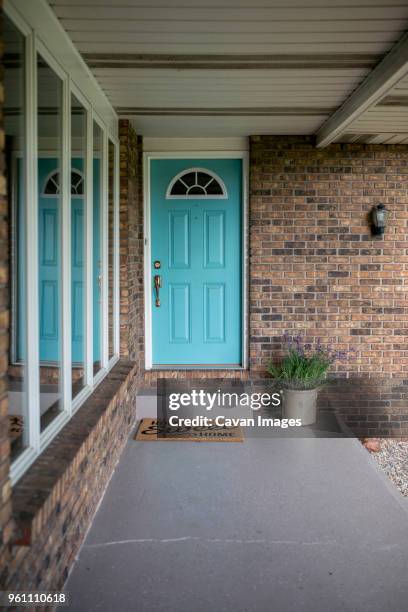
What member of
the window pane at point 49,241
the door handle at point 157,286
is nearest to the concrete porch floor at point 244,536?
the window pane at point 49,241

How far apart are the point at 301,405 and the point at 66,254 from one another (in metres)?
2.90

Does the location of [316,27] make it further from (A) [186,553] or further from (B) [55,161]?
(A) [186,553]

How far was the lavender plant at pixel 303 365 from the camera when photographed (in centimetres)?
524

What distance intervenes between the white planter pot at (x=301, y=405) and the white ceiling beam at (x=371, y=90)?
7.48 feet

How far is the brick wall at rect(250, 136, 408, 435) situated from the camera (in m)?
5.52

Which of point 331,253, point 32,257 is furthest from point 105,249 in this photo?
point 331,253

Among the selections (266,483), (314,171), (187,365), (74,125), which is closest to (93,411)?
(266,483)

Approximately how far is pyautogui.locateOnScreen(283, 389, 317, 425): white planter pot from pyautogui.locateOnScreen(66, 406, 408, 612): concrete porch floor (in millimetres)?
757

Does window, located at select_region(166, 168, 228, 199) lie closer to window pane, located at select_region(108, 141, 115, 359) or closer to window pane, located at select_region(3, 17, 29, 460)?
window pane, located at select_region(108, 141, 115, 359)

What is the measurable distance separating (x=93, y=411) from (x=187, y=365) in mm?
2390

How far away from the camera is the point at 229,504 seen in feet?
11.5

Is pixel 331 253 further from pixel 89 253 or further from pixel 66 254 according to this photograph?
pixel 66 254

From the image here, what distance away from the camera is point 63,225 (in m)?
3.09

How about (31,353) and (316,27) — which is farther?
(316,27)
